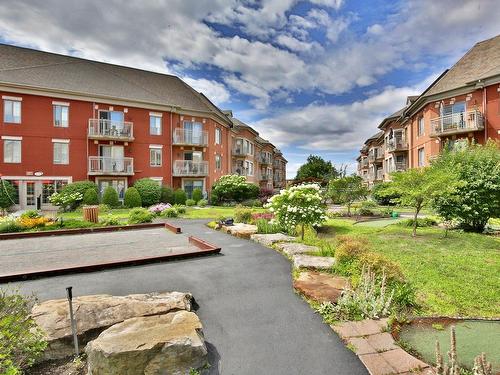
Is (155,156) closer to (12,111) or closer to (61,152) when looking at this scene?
(61,152)

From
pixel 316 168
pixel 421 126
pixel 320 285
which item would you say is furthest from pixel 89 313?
pixel 316 168

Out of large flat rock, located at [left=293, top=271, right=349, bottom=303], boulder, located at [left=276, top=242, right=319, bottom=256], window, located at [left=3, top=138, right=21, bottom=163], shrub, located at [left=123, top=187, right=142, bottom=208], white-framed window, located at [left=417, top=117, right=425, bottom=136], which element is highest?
white-framed window, located at [left=417, top=117, right=425, bottom=136]

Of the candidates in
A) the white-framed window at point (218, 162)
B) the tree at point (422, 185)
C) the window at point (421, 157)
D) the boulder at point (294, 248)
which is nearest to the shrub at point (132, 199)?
the white-framed window at point (218, 162)

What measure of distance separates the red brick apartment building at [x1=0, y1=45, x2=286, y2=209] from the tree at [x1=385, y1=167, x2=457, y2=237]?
2110 cm

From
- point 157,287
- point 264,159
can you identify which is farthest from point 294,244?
point 264,159

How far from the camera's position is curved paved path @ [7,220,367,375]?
3.29 m

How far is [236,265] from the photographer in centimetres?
703

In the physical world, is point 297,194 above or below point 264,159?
below

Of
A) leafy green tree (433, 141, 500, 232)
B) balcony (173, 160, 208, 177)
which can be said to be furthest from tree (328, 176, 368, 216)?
balcony (173, 160, 208, 177)

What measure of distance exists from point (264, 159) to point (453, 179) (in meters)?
42.8

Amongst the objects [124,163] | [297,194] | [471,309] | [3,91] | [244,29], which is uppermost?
[244,29]

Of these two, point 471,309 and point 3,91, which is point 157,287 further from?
point 3,91

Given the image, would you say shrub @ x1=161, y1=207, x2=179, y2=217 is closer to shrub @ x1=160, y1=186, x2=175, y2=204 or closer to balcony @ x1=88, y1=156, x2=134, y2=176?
shrub @ x1=160, y1=186, x2=175, y2=204

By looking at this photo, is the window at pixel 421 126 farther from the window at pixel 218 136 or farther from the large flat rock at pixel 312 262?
the large flat rock at pixel 312 262
